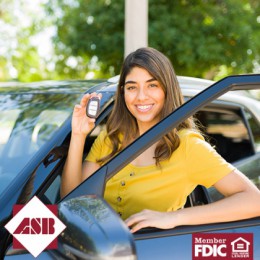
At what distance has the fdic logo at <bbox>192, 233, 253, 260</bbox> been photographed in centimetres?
207

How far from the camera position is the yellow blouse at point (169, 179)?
7.24ft

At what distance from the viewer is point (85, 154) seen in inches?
109

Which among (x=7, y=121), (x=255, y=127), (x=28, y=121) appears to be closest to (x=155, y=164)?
(x=28, y=121)

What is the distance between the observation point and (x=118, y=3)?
9.10m

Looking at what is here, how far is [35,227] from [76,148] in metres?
0.54

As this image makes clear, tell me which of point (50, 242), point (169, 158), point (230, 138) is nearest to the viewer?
point (50, 242)

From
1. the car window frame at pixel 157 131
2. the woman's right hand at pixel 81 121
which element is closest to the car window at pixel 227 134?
the woman's right hand at pixel 81 121

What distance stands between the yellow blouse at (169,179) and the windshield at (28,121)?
0.51 metres

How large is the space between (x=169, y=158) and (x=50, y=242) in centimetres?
58

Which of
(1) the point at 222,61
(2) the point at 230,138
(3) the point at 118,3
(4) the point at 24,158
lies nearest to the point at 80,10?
(3) the point at 118,3

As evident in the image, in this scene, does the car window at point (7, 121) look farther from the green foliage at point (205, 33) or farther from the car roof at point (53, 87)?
the green foliage at point (205, 33)

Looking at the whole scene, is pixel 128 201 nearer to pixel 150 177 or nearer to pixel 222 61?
pixel 150 177

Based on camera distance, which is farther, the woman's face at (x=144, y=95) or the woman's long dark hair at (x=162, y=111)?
the woman's face at (x=144, y=95)

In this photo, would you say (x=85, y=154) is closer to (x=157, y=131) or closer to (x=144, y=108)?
(x=144, y=108)
